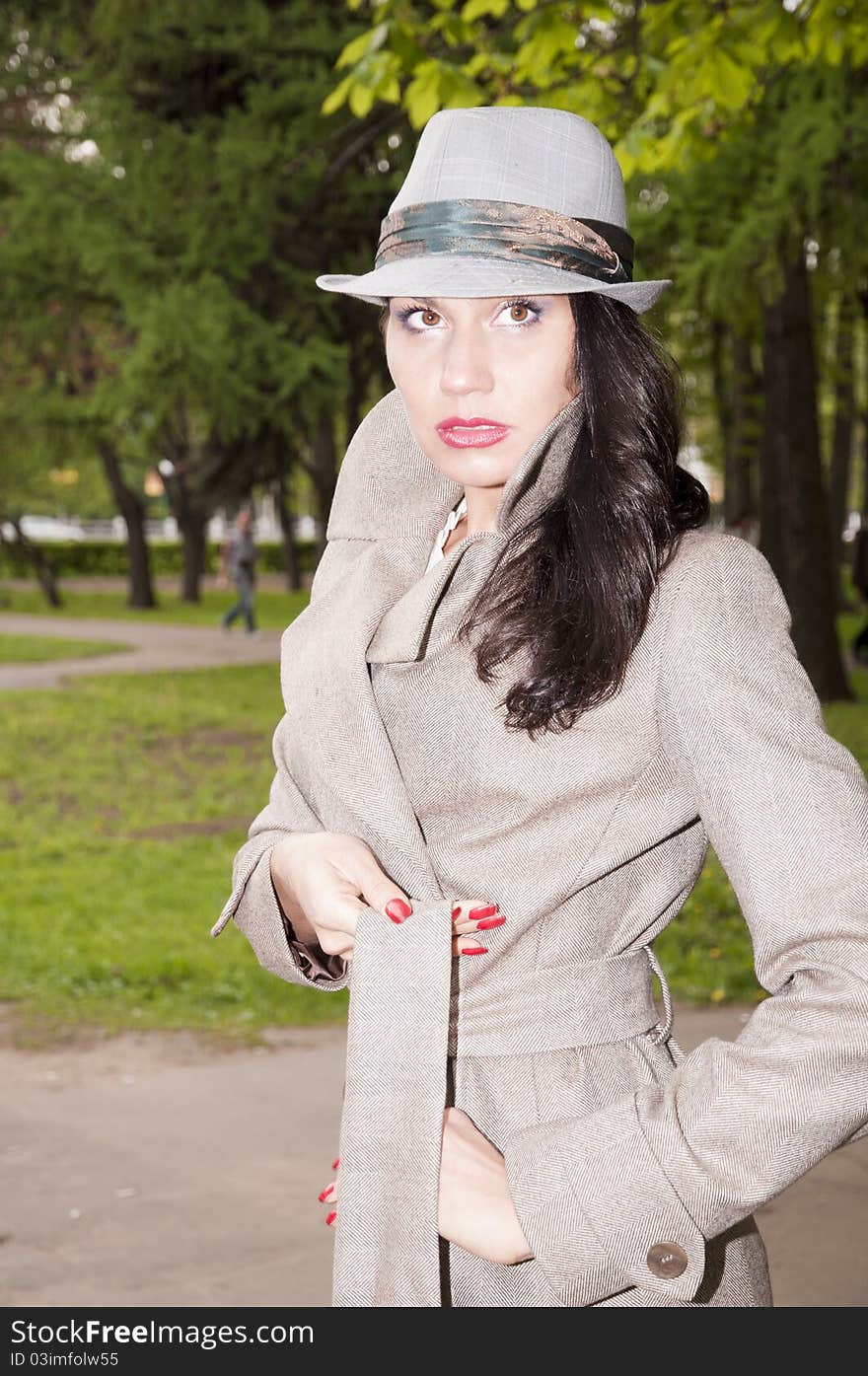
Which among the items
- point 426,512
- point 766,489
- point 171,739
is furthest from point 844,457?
point 426,512

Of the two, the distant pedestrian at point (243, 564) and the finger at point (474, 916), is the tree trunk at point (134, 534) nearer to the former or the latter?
the distant pedestrian at point (243, 564)

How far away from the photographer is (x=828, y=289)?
664 inches

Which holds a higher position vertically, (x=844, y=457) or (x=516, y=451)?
(x=516, y=451)

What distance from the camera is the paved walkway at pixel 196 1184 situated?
175 inches

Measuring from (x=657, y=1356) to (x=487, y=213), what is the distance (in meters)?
1.27

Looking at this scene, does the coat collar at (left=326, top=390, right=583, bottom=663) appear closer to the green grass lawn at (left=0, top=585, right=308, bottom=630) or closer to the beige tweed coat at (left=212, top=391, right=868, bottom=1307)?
the beige tweed coat at (left=212, top=391, right=868, bottom=1307)

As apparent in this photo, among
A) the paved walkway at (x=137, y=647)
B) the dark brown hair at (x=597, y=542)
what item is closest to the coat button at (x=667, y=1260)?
the dark brown hair at (x=597, y=542)

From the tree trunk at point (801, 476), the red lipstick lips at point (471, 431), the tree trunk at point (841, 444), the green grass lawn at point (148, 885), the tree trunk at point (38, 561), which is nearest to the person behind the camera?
the red lipstick lips at point (471, 431)

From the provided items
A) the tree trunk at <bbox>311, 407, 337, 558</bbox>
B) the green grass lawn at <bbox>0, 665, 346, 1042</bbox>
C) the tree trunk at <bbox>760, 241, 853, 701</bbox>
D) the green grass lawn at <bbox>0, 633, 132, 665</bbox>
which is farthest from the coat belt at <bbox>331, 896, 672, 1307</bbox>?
the tree trunk at <bbox>311, 407, 337, 558</bbox>

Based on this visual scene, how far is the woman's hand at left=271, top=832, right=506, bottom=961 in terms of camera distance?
1.73 metres

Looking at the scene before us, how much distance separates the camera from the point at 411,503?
7.02ft

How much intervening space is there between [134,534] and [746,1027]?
30.1 m

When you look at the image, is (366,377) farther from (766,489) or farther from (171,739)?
(171,739)

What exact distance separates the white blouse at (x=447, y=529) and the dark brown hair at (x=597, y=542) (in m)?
0.27
